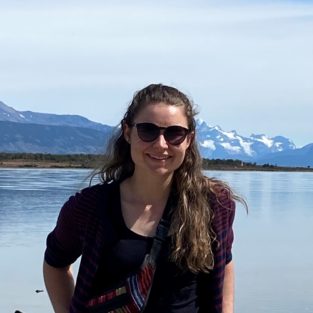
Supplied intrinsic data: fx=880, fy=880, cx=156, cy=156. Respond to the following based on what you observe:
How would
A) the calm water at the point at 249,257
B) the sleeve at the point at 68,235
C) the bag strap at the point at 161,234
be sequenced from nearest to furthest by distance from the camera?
the bag strap at the point at 161,234 < the sleeve at the point at 68,235 < the calm water at the point at 249,257

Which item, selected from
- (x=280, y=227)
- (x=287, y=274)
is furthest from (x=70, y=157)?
(x=287, y=274)

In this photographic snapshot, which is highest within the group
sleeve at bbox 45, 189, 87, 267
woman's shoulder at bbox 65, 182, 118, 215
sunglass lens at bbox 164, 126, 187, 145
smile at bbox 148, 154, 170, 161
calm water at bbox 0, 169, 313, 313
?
sunglass lens at bbox 164, 126, 187, 145

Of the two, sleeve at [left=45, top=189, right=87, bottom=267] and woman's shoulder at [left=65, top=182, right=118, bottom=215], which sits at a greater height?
Answer: woman's shoulder at [left=65, top=182, right=118, bottom=215]

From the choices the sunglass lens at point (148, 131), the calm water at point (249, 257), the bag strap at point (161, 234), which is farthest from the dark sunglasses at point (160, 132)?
the calm water at point (249, 257)

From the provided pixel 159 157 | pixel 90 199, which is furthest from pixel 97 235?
pixel 159 157

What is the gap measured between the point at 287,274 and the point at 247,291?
5.36ft

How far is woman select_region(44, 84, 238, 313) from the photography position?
255 cm

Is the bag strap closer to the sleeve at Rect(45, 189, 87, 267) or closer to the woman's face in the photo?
the woman's face

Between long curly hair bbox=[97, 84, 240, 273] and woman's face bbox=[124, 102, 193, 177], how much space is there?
21 millimetres

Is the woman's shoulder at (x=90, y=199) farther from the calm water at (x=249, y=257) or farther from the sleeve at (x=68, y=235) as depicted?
the calm water at (x=249, y=257)

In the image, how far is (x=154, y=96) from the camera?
8.61 ft

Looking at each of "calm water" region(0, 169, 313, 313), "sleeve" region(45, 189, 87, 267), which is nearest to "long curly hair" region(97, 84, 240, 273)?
"sleeve" region(45, 189, 87, 267)

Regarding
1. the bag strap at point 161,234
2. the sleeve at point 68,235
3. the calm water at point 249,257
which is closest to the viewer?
the bag strap at point 161,234

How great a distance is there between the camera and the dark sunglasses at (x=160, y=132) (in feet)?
8.57
